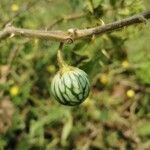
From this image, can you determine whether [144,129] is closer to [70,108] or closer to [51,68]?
[70,108]

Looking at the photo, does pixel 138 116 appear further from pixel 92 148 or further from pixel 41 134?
pixel 41 134

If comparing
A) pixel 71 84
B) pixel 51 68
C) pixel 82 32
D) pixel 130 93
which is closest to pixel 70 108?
pixel 51 68

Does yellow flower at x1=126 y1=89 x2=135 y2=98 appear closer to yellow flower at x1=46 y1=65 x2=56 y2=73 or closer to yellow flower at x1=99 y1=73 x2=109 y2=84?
yellow flower at x1=99 y1=73 x2=109 y2=84

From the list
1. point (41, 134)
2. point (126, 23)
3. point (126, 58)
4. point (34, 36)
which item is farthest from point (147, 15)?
point (126, 58)

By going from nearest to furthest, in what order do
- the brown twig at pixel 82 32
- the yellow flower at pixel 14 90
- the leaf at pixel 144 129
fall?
the brown twig at pixel 82 32, the leaf at pixel 144 129, the yellow flower at pixel 14 90

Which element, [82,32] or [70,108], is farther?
[70,108]

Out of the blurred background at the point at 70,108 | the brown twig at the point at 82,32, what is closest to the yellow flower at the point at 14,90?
the blurred background at the point at 70,108

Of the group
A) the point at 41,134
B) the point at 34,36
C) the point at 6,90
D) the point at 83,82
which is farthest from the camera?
the point at 6,90

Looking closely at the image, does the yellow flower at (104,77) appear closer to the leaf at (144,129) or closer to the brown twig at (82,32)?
the leaf at (144,129)
